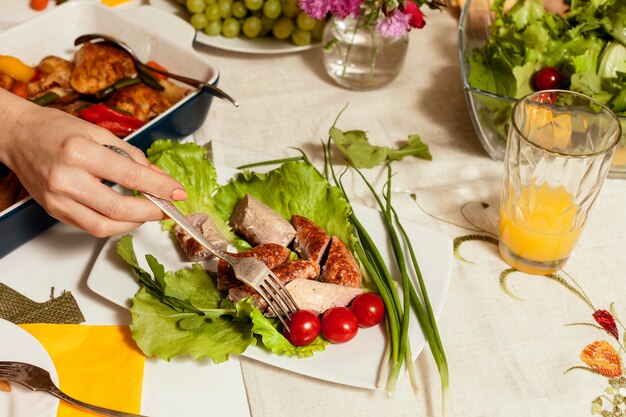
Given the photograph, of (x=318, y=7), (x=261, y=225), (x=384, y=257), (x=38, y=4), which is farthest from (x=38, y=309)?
(x=38, y=4)

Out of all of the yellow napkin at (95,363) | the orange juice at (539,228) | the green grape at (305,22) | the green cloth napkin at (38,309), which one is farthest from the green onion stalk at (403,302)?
the green grape at (305,22)

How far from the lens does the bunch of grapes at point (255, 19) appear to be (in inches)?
76.0

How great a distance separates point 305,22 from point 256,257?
0.86m

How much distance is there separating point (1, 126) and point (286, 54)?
3.17 feet

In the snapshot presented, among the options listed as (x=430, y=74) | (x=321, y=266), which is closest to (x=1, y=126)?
(x=321, y=266)

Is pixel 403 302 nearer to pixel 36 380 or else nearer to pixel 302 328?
pixel 302 328

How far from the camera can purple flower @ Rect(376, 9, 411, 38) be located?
1675mm

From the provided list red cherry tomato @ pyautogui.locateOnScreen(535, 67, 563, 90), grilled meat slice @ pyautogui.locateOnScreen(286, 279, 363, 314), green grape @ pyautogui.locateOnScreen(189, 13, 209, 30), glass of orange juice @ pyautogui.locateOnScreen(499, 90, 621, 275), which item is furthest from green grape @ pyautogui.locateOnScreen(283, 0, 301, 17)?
grilled meat slice @ pyautogui.locateOnScreen(286, 279, 363, 314)

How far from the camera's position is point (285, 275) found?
1265 millimetres

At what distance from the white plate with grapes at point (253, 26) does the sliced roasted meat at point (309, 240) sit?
0.74 m

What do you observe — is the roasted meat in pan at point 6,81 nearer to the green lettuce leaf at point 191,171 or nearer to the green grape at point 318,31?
the green lettuce leaf at point 191,171

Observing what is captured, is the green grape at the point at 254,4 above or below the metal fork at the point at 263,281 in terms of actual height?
above

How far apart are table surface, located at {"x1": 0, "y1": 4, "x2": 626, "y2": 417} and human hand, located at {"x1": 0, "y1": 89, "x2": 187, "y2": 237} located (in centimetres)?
23

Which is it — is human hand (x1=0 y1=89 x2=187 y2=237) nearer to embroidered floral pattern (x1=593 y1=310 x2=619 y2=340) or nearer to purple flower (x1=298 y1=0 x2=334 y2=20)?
purple flower (x1=298 y1=0 x2=334 y2=20)
